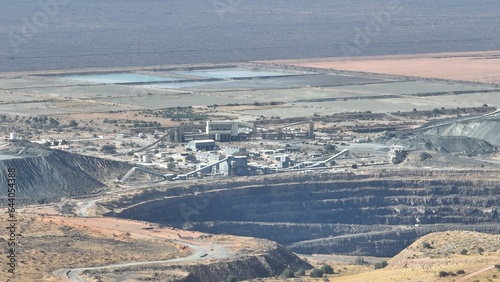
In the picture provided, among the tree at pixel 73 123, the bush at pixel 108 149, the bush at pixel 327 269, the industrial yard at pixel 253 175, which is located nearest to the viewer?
the bush at pixel 327 269

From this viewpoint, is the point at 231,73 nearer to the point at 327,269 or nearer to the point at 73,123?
the point at 73,123

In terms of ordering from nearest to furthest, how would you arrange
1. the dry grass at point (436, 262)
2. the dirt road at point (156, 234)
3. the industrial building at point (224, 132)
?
the dry grass at point (436, 262) < the dirt road at point (156, 234) < the industrial building at point (224, 132)

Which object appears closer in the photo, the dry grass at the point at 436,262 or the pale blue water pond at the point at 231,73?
the dry grass at the point at 436,262

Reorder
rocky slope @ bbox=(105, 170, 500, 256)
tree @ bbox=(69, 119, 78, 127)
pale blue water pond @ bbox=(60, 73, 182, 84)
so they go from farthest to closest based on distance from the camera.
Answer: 1. pale blue water pond @ bbox=(60, 73, 182, 84)
2. tree @ bbox=(69, 119, 78, 127)
3. rocky slope @ bbox=(105, 170, 500, 256)

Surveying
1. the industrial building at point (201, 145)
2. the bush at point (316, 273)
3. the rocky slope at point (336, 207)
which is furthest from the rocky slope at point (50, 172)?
the bush at point (316, 273)

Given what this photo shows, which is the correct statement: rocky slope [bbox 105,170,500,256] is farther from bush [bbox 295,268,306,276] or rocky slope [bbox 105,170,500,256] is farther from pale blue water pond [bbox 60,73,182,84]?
pale blue water pond [bbox 60,73,182,84]

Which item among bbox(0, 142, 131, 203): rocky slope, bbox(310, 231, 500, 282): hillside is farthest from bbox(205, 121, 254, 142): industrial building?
bbox(310, 231, 500, 282): hillside

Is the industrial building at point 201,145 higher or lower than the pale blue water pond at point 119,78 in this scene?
higher

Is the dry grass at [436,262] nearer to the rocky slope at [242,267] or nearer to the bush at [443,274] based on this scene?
the bush at [443,274]

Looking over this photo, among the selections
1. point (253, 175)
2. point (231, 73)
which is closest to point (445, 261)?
point (253, 175)

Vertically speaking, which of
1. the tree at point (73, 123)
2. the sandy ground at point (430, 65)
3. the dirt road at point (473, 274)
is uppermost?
the dirt road at point (473, 274)
